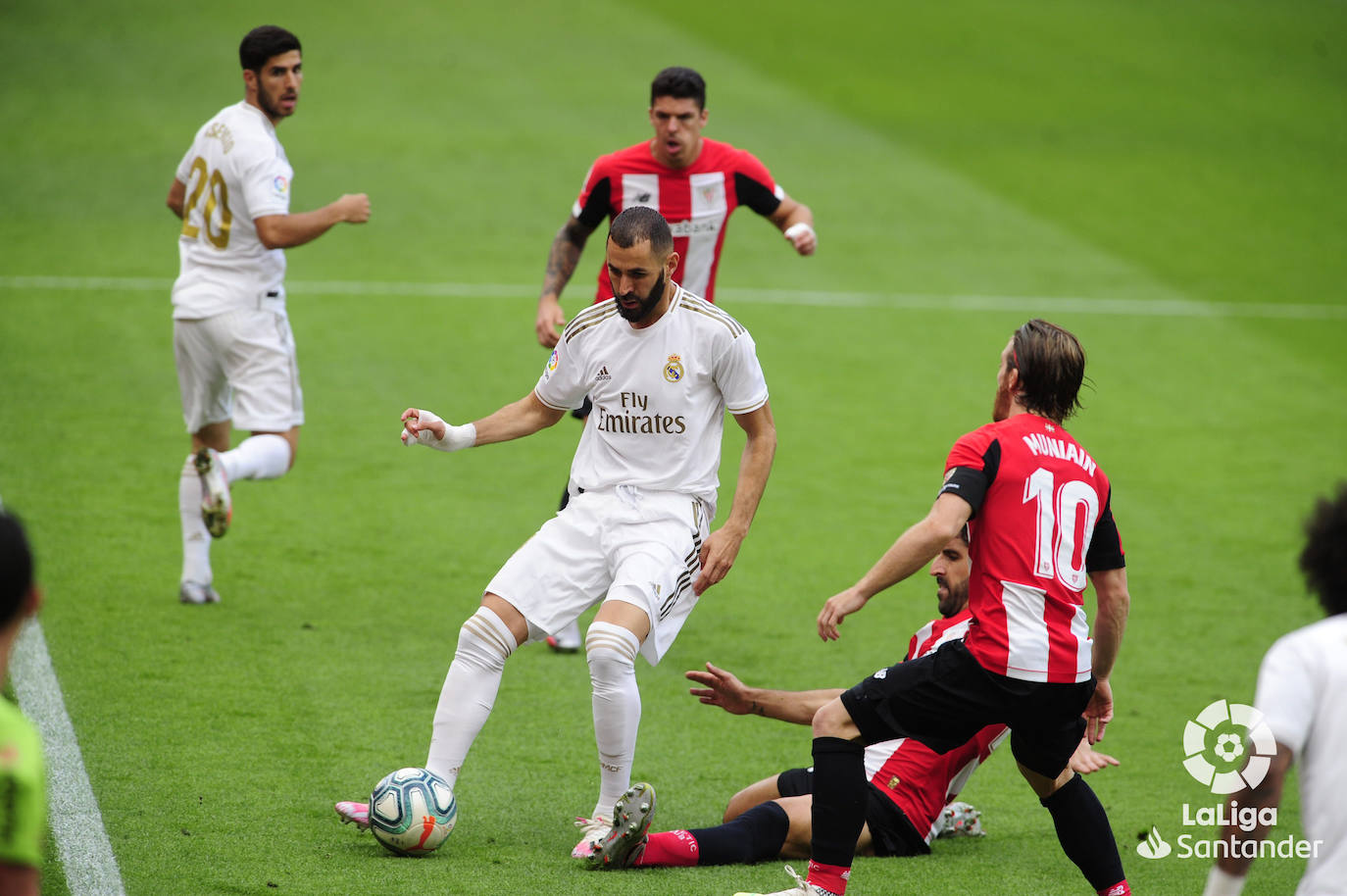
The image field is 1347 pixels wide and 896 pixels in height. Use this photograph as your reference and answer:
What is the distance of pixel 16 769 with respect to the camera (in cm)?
261

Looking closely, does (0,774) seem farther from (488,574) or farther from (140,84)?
(140,84)

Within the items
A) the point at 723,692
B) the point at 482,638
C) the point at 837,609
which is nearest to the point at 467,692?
the point at 482,638

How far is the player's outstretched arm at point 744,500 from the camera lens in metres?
5.26

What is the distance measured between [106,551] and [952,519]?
18.1ft

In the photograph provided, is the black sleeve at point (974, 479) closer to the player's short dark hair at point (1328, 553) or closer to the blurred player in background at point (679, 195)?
the player's short dark hair at point (1328, 553)

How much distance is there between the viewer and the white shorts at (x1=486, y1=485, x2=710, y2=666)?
516 cm

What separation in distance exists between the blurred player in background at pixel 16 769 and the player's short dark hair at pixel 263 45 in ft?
16.3

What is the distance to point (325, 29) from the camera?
22125mm

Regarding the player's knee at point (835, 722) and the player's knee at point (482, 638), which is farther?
the player's knee at point (482, 638)

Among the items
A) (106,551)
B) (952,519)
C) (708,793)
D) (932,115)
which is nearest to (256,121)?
(106,551)

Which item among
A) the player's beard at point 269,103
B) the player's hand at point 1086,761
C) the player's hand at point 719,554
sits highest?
the player's beard at point 269,103

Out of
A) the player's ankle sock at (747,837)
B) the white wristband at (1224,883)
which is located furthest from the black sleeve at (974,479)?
the player's ankle sock at (747,837)

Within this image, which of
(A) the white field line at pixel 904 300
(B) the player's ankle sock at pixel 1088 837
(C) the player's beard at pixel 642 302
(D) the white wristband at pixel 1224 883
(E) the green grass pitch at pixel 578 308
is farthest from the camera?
(A) the white field line at pixel 904 300

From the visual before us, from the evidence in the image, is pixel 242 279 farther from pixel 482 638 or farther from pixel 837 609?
pixel 837 609
